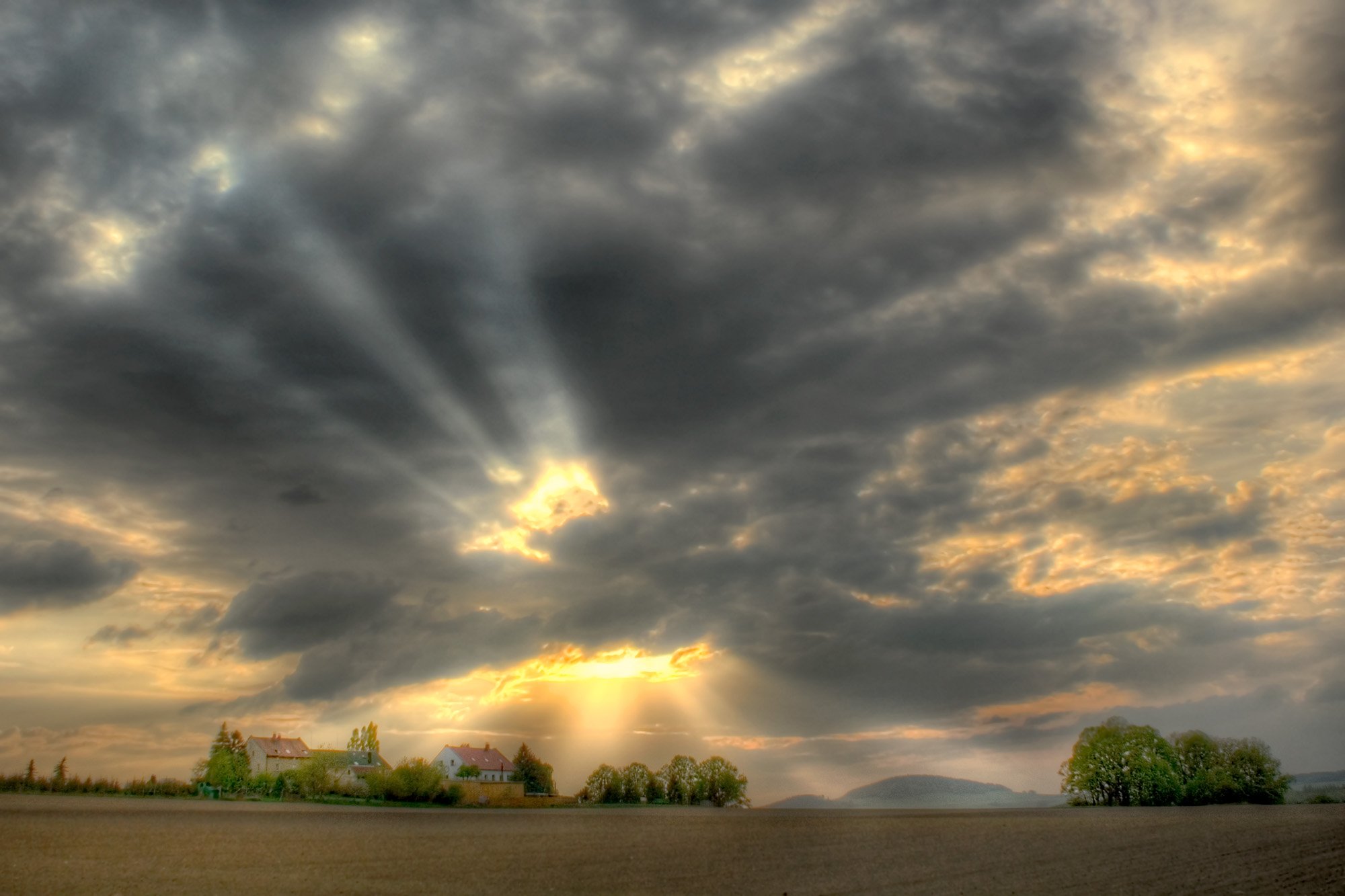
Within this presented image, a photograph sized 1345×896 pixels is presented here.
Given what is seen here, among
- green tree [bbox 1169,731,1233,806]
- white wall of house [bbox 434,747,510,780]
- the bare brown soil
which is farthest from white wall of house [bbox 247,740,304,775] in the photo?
green tree [bbox 1169,731,1233,806]

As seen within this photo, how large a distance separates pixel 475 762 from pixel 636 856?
520 ft

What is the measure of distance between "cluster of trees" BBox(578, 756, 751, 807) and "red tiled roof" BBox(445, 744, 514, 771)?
4037 centimetres

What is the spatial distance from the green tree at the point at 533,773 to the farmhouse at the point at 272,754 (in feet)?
152

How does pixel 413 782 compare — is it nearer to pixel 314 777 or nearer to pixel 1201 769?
pixel 314 777

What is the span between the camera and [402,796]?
118438 mm

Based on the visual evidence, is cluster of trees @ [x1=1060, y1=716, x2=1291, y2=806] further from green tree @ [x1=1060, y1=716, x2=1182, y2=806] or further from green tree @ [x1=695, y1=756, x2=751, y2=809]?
green tree @ [x1=695, y1=756, x2=751, y2=809]

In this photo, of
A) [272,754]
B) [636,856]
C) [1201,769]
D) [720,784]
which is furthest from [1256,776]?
[272,754]

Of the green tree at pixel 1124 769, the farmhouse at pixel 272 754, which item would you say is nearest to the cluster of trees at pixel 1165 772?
the green tree at pixel 1124 769

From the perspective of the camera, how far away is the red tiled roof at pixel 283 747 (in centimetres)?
18250

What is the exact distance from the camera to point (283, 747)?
187 metres

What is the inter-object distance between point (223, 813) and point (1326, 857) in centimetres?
8245

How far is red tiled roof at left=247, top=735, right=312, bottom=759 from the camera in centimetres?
18250

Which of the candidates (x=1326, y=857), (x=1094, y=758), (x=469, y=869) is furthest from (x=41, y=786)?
(x=1094, y=758)

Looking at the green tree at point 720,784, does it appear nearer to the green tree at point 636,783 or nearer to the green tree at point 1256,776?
the green tree at point 636,783
